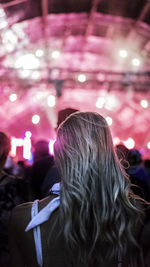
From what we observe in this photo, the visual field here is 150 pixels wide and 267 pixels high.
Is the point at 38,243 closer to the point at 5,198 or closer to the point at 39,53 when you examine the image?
the point at 5,198

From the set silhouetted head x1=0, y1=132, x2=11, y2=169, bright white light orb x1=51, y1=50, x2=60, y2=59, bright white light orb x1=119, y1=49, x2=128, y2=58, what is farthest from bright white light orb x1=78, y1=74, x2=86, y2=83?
silhouetted head x1=0, y1=132, x2=11, y2=169

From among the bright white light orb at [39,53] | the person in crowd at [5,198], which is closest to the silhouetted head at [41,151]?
the person in crowd at [5,198]

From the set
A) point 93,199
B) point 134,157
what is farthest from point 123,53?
point 93,199

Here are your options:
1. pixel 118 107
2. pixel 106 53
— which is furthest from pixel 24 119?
pixel 106 53

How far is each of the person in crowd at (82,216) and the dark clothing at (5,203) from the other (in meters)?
1.03

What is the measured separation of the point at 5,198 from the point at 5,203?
0.04 m

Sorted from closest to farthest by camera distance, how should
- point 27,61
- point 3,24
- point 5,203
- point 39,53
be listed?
point 5,203, point 3,24, point 39,53, point 27,61

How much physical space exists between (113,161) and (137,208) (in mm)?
259

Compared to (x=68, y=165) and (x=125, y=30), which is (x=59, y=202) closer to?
(x=68, y=165)

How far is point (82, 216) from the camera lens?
1676 mm

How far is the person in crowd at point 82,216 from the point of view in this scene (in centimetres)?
168

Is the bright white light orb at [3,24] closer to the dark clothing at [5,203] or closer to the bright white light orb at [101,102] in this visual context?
the bright white light orb at [101,102]

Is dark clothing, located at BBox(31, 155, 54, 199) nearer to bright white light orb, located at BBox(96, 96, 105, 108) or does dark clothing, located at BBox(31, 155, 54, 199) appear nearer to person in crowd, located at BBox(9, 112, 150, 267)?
person in crowd, located at BBox(9, 112, 150, 267)

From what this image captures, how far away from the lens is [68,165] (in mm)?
1710
